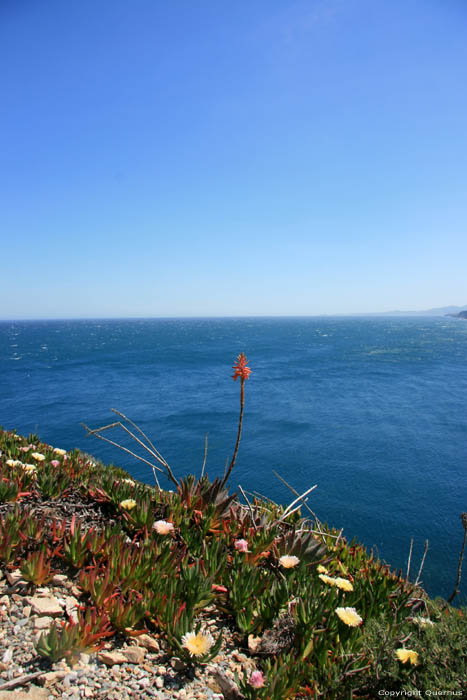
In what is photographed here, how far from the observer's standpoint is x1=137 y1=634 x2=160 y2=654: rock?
2.82 m

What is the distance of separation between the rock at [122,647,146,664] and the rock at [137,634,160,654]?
0.06 m

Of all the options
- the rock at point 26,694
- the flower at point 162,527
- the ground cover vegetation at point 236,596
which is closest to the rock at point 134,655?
the ground cover vegetation at point 236,596

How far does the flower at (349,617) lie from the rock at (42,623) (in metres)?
2.18

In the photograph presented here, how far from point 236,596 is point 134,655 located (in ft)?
2.96

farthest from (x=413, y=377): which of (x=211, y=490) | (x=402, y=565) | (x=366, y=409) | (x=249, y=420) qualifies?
Answer: (x=211, y=490)

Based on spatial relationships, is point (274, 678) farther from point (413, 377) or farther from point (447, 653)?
point (413, 377)

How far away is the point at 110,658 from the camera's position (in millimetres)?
2641

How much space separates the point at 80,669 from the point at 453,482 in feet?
101

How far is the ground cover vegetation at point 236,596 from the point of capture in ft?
8.47

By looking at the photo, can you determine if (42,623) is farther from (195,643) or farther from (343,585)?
(343,585)

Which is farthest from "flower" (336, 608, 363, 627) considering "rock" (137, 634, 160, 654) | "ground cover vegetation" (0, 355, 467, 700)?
"rock" (137, 634, 160, 654)

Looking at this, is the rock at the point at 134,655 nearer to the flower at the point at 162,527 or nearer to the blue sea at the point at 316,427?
the flower at the point at 162,527

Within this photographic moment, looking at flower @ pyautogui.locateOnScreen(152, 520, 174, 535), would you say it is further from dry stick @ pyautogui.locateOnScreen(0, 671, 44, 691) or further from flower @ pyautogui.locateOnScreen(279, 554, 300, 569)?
dry stick @ pyautogui.locateOnScreen(0, 671, 44, 691)

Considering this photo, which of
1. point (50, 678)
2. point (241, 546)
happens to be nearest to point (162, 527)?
point (241, 546)
